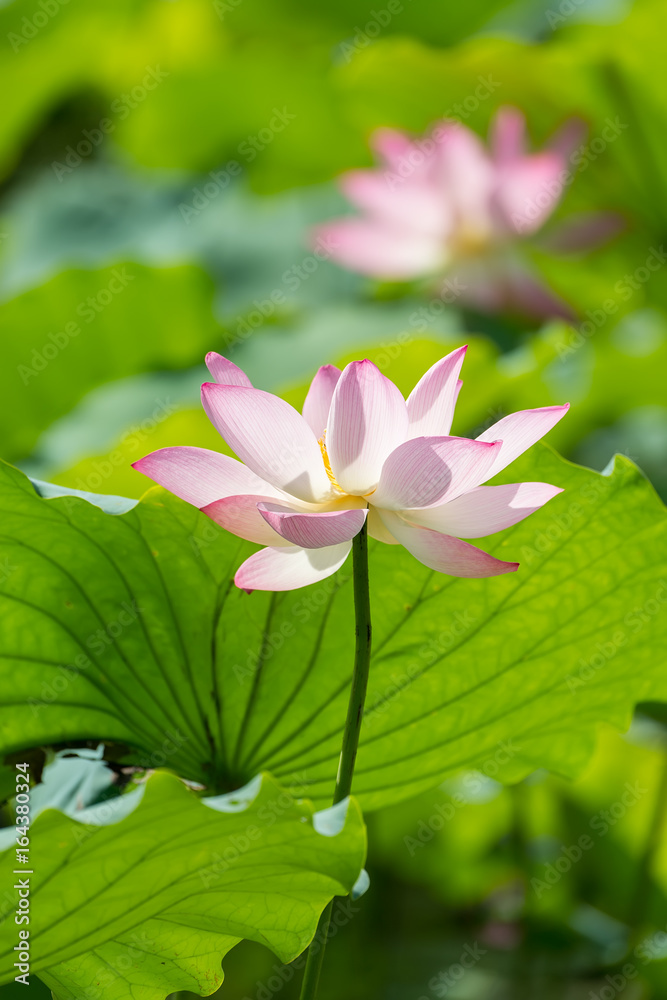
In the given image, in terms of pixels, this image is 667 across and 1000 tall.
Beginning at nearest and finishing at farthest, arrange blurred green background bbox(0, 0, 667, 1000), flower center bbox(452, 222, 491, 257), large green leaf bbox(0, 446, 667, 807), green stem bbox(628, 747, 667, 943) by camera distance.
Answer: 1. large green leaf bbox(0, 446, 667, 807)
2. green stem bbox(628, 747, 667, 943)
3. blurred green background bbox(0, 0, 667, 1000)
4. flower center bbox(452, 222, 491, 257)

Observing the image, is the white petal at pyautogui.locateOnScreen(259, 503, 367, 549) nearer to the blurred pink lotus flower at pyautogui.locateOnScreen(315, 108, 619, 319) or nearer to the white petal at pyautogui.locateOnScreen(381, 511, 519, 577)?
the white petal at pyautogui.locateOnScreen(381, 511, 519, 577)

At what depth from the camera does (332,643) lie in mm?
409

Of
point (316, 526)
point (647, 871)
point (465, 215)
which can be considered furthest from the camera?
point (465, 215)

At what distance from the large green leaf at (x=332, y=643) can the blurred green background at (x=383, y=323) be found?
0.34m

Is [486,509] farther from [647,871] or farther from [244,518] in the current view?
[647,871]

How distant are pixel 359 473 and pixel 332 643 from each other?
108mm

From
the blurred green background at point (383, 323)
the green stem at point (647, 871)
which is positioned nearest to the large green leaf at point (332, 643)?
the blurred green background at point (383, 323)

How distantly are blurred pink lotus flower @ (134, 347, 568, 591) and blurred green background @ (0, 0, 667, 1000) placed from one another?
0.39 m

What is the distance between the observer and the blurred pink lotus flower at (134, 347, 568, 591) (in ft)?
1.00

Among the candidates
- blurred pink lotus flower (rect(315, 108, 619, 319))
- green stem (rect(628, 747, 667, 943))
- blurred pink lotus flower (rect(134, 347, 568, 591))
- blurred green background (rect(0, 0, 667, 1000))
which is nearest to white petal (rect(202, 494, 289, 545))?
blurred pink lotus flower (rect(134, 347, 568, 591))

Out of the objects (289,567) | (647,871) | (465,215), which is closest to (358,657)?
(289,567)

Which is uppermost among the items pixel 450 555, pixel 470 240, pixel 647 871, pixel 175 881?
pixel 470 240

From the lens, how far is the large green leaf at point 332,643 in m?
0.40

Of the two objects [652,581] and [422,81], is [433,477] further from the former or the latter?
[422,81]
